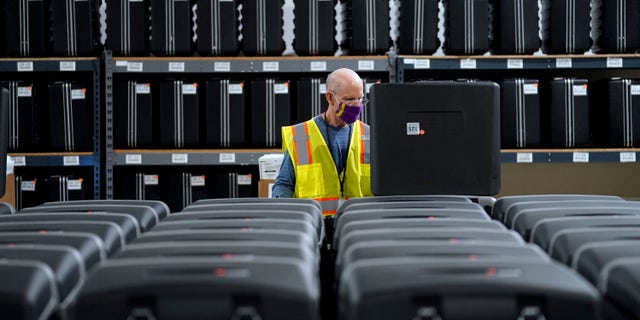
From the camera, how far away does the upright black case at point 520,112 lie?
11.3ft

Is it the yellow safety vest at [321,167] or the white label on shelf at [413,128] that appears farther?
the yellow safety vest at [321,167]

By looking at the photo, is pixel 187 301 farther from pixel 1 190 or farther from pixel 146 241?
pixel 1 190

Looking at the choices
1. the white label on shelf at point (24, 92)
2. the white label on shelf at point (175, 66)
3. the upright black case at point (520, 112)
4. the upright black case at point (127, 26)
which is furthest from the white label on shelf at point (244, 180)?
the upright black case at point (520, 112)

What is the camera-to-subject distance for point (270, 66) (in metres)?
3.40

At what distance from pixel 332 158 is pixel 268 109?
2.98 feet

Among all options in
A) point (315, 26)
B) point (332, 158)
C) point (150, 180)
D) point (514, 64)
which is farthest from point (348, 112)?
point (150, 180)

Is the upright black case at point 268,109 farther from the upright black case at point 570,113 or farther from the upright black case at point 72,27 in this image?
the upright black case at point 570,113

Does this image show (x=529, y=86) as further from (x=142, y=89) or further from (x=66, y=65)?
(x=66, y=65)

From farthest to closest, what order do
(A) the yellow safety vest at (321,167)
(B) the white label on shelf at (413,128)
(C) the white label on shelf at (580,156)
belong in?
(C) the white label on shelf at (580,156) → (A) the yellow safety vest at (321,167) → (B) the white label on shelf at (413,128)

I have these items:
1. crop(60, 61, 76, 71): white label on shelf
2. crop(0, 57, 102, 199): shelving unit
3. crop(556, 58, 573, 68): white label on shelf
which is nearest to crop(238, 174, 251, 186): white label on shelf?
crop(0, 57, 102, 199): shelving unit

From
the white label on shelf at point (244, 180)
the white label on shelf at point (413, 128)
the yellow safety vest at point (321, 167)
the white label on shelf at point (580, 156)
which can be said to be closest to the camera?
the white label on shelf at point (413, 128)

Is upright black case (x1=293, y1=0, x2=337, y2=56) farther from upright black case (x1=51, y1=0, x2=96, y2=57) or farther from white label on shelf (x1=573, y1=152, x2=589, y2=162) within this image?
white label on shelf (x1=573, y1=152, x2=589, y2=162)

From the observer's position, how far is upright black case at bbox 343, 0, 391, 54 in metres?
3.41

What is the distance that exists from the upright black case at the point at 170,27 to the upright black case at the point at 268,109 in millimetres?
467
